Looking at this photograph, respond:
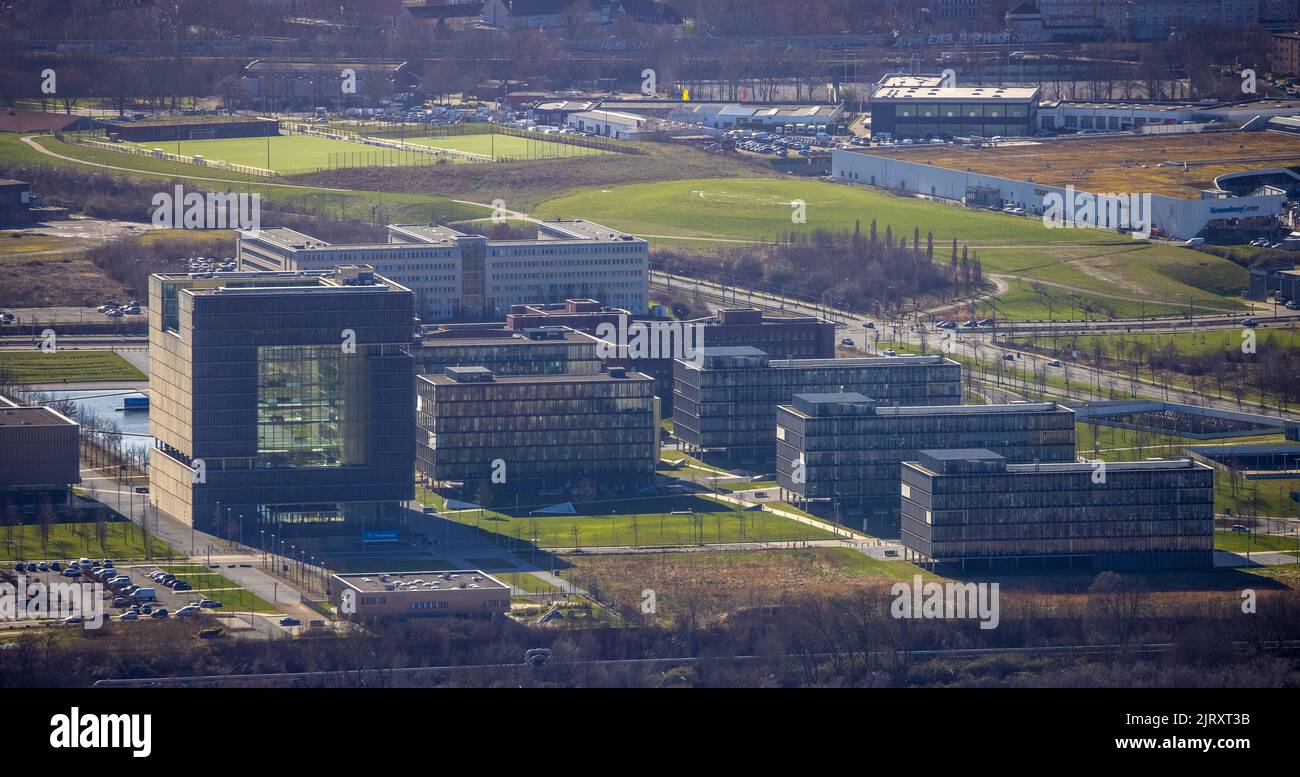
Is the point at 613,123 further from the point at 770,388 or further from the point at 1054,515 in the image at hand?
the point at 1054,515

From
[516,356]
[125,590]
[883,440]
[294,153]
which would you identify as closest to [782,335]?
[516,356]

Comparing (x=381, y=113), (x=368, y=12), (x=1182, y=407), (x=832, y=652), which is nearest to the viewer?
(x=832, y=652)

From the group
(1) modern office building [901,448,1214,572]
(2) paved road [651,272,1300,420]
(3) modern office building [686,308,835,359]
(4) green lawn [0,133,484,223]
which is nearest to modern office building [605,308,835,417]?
(3) modern office building [686,308,835,359]

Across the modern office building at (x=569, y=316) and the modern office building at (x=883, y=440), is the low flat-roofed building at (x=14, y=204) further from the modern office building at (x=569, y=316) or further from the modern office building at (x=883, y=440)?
the modern office building at (x=883, y=440)

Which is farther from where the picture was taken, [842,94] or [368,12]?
[368,12]

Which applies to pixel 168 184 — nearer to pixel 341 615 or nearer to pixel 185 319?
pixel 185 319

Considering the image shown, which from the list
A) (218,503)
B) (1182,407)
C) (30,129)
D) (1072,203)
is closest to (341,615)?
(218,503)
